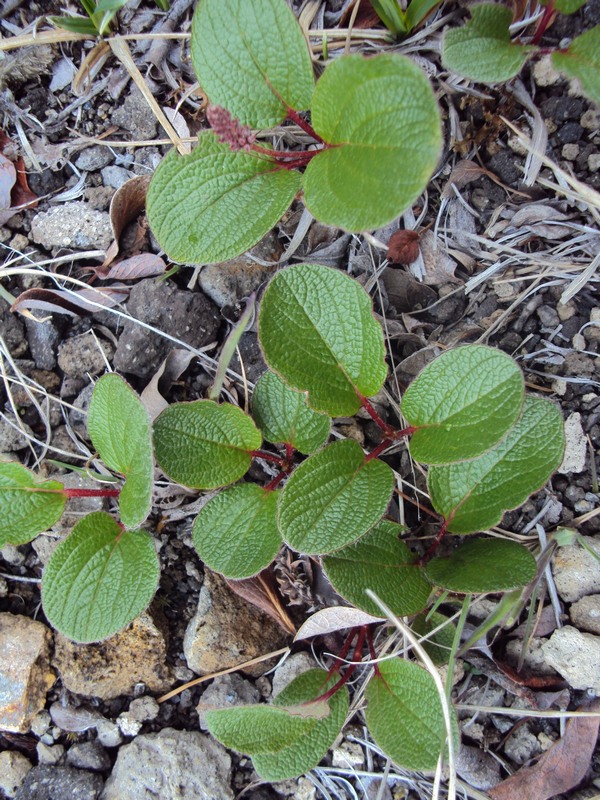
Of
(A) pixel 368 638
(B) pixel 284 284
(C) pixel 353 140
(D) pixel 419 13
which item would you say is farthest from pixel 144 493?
(D) pixel 419 13

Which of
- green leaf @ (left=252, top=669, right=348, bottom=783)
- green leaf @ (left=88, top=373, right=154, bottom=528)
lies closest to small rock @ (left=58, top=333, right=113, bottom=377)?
green leaf @ (left=88, top=373, right=154, bottom=528)

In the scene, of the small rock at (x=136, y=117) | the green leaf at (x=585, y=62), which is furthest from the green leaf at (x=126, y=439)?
the green leaf at (x=585, y=62)

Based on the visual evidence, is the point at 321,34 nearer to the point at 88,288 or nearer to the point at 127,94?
the point at 127,94

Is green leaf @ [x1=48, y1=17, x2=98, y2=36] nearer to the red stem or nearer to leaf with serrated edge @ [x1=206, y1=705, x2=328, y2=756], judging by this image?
the red stem

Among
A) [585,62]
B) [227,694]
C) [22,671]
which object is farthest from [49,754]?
[585,62]

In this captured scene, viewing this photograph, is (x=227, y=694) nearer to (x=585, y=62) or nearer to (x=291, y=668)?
(x=291, y=668)
